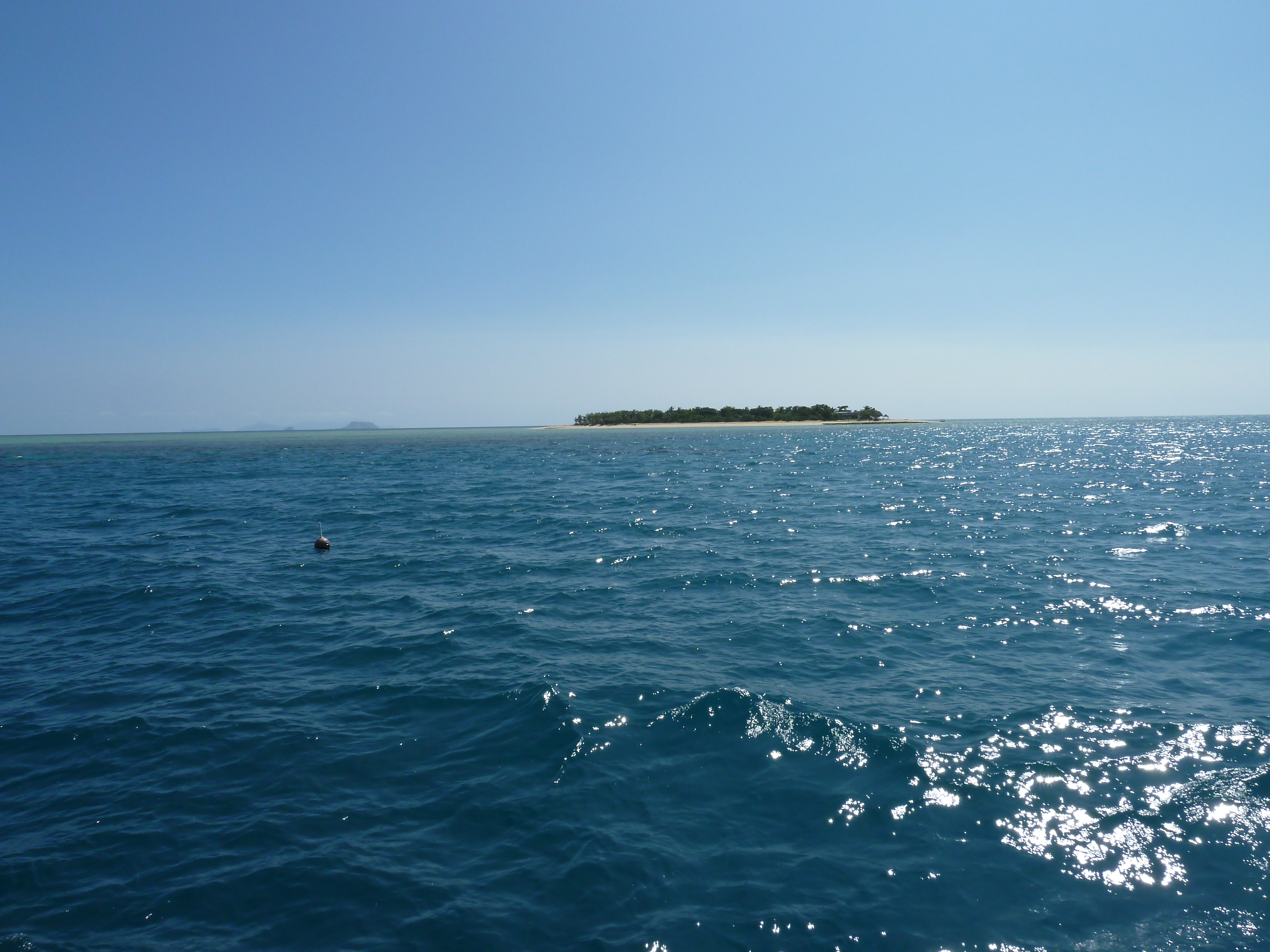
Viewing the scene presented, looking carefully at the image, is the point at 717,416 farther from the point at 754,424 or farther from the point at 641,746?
the point at 641,746

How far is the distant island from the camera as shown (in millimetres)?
183750

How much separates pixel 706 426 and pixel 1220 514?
480 feet

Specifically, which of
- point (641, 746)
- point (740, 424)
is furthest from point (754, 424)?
point (641, 746)

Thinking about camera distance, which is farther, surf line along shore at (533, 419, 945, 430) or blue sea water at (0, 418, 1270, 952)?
surf line along shore at (533, 419, 945, 430)

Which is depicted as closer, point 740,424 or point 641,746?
point 641,746

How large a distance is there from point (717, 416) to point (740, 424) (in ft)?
30.6

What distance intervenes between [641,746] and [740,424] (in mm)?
171740

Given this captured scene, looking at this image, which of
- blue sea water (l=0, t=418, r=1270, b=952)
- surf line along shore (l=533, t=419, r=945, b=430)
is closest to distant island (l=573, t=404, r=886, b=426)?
surf line along shore (l=533, t=419, r=945, b=430)

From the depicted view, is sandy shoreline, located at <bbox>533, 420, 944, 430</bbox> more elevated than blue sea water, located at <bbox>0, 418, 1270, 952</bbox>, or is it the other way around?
sandy shoreline, located at <bbox>533, 420, 944, 430</bbox>

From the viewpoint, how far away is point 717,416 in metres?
185

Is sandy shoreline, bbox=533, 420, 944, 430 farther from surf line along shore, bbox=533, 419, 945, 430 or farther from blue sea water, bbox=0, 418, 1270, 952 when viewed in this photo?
blue sea water, bbox=0, 418, 1270, 952

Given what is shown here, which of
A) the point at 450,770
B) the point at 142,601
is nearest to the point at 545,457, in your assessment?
the point at 142,601

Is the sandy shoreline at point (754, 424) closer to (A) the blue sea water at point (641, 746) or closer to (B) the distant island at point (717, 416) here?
(B) the distant island at point (717, 416)

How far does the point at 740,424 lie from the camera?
178m
